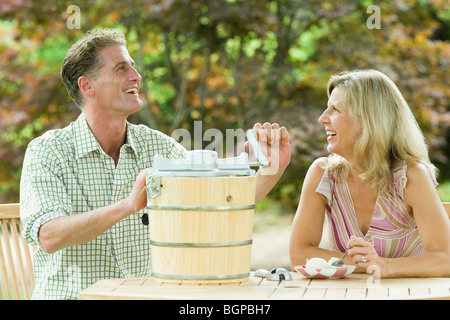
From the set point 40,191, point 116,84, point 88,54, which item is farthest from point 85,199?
point 88,54

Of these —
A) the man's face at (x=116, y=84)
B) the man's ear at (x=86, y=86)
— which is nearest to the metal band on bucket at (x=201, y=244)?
the man's face at (x=116, y=84)

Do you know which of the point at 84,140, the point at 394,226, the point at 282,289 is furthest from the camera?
the point at 84,140

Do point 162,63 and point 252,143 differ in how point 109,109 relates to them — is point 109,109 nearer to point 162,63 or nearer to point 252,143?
point 252,143

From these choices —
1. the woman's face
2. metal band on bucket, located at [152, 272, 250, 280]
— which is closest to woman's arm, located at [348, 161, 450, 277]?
the woman's face

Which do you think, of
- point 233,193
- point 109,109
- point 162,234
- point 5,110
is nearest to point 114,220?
point 162,234

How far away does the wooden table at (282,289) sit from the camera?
1970 mm

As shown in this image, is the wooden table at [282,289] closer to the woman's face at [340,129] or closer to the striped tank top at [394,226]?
the striped tank top at [394,226]

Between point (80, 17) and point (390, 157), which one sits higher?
point (80, 17)

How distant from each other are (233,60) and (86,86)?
3993 millimetres

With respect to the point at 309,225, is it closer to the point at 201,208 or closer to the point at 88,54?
the point at 201,208

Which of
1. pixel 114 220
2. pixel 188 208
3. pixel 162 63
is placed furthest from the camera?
pixel 162 63

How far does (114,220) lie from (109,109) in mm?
670

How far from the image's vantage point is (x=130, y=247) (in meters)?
2.80

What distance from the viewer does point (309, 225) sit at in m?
2.69
